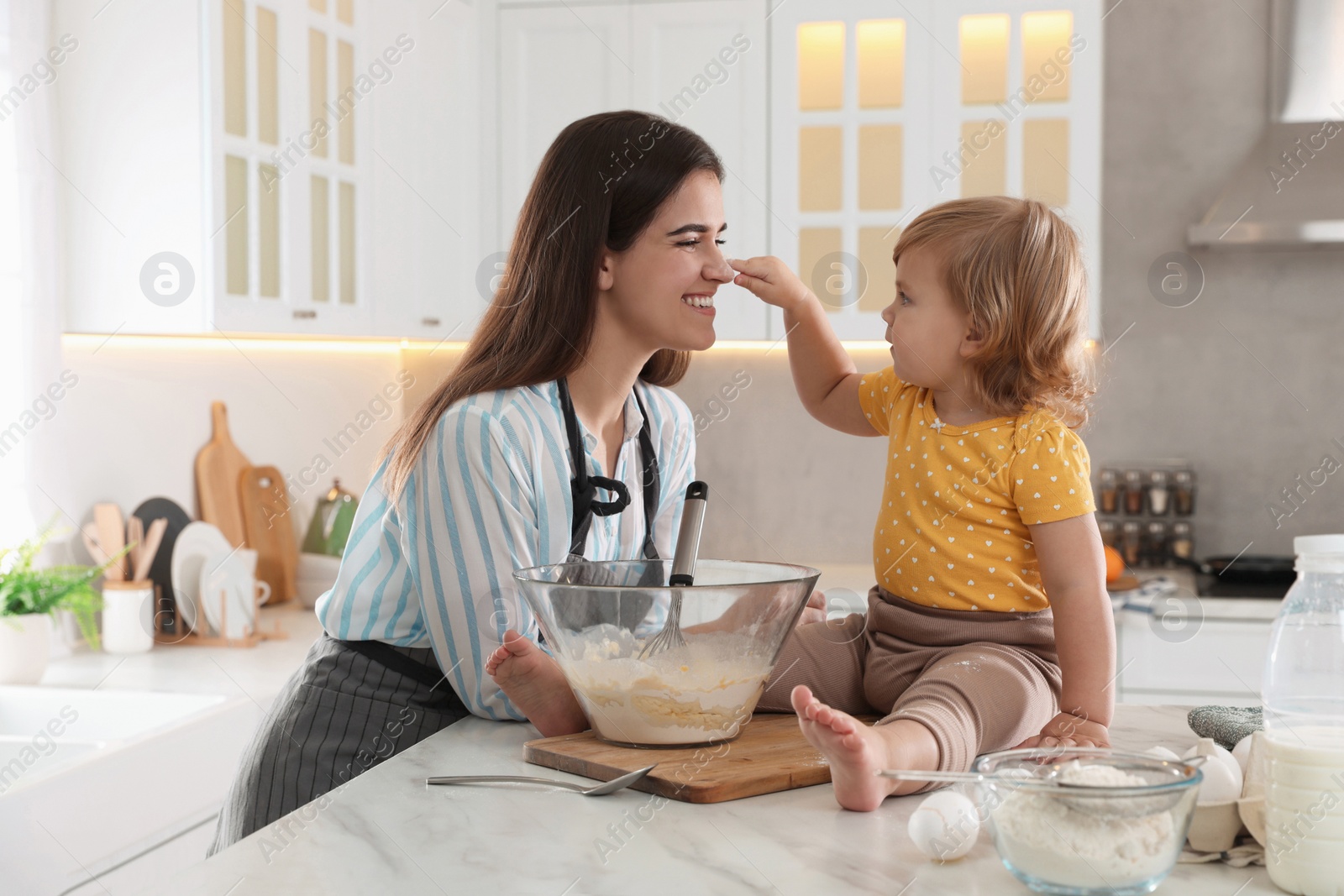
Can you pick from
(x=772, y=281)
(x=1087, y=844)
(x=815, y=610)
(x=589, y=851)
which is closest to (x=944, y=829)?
(x=1087, y=844)

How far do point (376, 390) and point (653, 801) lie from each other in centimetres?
266

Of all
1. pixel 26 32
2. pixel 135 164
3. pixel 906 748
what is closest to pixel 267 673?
pixel 135 164

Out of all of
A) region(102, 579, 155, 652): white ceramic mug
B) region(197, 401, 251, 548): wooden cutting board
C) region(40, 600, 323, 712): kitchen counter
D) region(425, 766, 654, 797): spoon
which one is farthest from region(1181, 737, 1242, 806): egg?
region(197, 401, 251, 548): wooden cutting board

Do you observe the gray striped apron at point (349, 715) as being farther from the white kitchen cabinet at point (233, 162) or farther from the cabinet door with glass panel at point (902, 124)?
the cabinet door with glass panel at point (902, 124)

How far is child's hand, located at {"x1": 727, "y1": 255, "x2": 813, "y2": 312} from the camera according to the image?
125 centimetres

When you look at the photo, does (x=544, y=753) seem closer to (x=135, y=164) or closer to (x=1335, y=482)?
(x=135, y=164)

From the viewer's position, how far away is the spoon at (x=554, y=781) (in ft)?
2.59

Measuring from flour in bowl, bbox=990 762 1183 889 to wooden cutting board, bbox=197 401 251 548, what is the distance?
7.24 ft

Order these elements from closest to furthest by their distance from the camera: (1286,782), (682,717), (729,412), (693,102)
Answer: (1286,782)
(682,717)
(693,102)
(729,412)

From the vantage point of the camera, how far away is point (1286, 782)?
2.13 ft

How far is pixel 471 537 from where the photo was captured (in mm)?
1103

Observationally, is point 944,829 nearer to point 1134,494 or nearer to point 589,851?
point 589,851

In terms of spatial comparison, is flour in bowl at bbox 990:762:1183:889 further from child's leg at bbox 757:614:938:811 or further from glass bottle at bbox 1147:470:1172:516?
glass bottle at bbox 1147:470:1172:516

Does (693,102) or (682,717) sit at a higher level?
(693,102)
